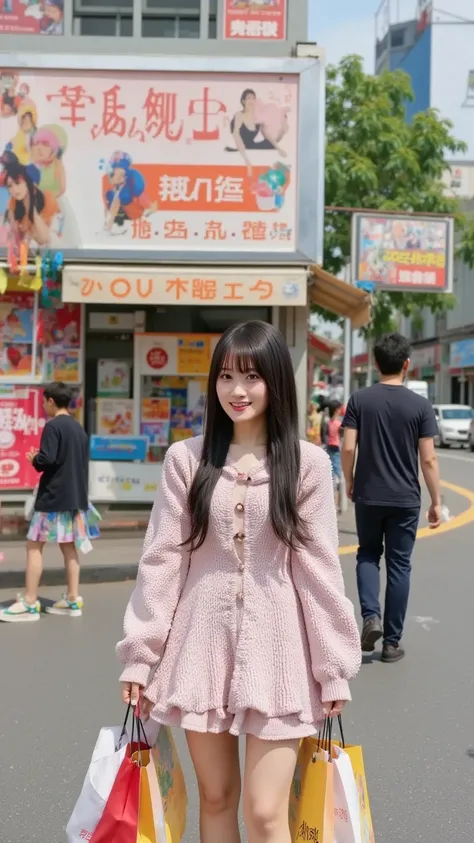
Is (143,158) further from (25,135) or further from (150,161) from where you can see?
(25,135)

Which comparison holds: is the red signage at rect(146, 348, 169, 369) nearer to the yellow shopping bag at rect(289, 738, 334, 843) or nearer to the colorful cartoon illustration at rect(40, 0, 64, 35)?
the colorful cartoon illustration at rect(40, 0, 64, 35)

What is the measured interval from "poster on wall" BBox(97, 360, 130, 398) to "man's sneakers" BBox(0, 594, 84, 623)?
378 cm

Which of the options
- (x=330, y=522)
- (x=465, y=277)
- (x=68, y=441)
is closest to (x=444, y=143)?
(x=68, y=441)

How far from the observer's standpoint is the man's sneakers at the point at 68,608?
7.00 m

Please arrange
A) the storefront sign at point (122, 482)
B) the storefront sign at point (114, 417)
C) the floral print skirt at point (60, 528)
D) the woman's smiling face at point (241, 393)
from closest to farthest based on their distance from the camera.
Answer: the woman's smiling face at point (241, 393), the floral print skirt at point (60, 528), the storefront sign at point (122, 482), the storefront sign at point (114, 417)

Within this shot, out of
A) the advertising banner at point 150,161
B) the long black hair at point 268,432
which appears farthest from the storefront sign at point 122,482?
the long black hair at point 268,432

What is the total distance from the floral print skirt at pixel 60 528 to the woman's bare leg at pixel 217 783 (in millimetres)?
4284

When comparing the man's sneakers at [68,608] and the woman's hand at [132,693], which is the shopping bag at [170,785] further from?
the man's sneakers at [68,608]

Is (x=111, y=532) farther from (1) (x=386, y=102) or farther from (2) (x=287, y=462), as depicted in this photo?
(1) (x=386, y=102)

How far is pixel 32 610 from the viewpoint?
691cm

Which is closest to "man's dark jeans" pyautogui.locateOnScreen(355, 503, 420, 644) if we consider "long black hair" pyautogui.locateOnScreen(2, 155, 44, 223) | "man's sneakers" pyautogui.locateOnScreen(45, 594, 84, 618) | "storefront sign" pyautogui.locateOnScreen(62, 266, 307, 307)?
"man's sneakers" pyautogui.locateOnScreen(45, 594, 84, 618)

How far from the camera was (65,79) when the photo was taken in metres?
9.87

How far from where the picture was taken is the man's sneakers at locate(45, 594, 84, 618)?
23.0 feet

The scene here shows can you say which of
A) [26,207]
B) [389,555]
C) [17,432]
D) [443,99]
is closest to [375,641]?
[389,555]
